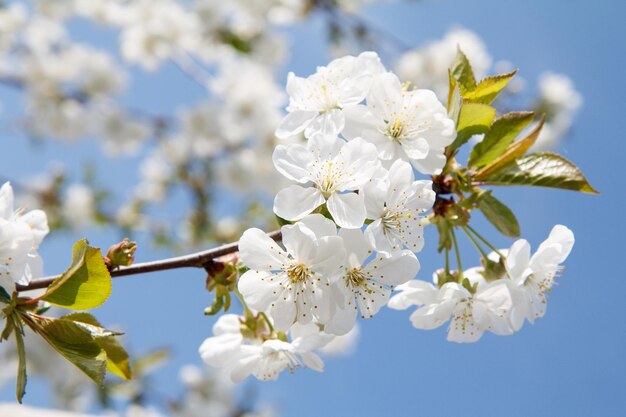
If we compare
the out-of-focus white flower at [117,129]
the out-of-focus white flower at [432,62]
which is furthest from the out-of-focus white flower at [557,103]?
the out-of-focus white flower at [117,129]

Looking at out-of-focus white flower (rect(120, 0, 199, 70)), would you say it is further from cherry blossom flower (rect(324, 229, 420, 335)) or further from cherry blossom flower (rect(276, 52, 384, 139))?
cherry blossom flower (rect(324, 229, 420, 335))

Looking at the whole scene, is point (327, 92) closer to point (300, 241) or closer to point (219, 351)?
point (300, 241)

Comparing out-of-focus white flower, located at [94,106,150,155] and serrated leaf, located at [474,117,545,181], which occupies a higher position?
out-of-focus white flower, located at [94,106,150,155]

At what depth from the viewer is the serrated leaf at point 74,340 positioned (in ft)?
2.52

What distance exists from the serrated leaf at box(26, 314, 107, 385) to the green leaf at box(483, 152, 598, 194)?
0.64 meters

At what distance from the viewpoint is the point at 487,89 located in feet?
3.10

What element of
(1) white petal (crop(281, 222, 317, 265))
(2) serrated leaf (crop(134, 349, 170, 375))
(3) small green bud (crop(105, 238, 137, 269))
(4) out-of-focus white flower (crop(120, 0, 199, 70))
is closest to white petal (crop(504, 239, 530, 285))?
(1) white petal (crop(281, 222, 317, 265))

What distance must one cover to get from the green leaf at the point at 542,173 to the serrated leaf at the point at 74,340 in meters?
0.64

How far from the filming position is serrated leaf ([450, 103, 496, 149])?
0.89m

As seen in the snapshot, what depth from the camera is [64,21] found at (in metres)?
5.11

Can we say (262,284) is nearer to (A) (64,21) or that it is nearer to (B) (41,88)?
(B) (41,88)

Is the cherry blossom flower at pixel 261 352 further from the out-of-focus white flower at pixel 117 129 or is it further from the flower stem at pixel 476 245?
the out-of-focus white flower at pixel 117 129

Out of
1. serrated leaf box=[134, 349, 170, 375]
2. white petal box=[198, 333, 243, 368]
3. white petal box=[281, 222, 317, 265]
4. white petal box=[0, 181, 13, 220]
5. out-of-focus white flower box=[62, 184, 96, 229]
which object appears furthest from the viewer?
out-of-focus white flower box=[62, 184, 96, 229]

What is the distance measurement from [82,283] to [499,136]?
663 millimetres
